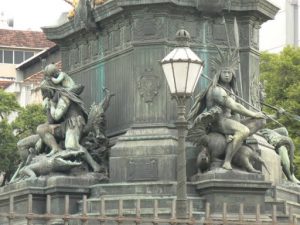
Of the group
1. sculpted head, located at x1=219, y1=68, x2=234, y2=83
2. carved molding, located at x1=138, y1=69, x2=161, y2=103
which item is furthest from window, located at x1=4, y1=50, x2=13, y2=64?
sculpted head, located at x1=219, y1=68, x2=234, y2=83

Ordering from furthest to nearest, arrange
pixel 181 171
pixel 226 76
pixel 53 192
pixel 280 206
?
pixel 53 192 < pixel 226 76 < pixel 280 206 < pixel 181 171

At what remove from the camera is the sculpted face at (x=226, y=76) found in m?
26.8

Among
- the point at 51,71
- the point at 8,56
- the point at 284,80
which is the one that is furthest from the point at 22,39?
the point at 51,71

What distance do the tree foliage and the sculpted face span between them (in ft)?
83.2

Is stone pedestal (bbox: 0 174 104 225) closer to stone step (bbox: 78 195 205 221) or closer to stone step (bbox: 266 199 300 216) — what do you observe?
stone step (bbox: 78 195 205 221)

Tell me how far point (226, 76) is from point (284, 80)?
101 ft

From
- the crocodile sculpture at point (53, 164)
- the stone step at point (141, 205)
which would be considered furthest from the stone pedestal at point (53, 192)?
the stone step at point (141, 205)

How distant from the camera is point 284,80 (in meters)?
57.2

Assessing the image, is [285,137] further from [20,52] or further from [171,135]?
[20,52]

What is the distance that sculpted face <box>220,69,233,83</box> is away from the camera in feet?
87.8

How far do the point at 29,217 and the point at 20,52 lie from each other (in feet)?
285

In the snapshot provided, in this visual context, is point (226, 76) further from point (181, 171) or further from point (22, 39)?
point (22, 39)

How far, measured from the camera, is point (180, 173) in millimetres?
21438

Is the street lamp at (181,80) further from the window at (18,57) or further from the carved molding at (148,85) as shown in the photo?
the window at (18,57)
